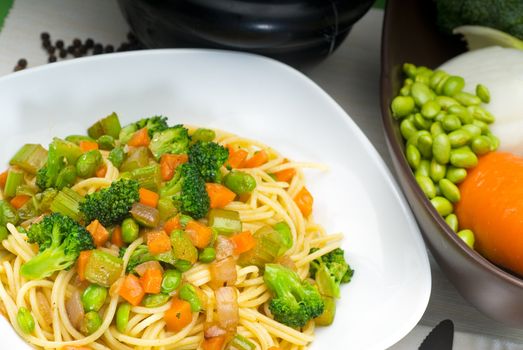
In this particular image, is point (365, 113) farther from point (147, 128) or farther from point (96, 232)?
point (96, 232)

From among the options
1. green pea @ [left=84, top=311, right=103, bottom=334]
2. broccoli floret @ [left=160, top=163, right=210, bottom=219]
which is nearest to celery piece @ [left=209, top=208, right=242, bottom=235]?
broccoli floret @ [left=160, top=163, right=210, bottom=219]

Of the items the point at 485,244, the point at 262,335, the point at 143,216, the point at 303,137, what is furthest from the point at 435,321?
the point at 143,216

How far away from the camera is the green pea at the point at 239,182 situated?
3170mm

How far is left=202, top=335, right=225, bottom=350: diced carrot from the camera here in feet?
8.75

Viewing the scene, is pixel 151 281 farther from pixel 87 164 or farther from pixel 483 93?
pixel 483 93

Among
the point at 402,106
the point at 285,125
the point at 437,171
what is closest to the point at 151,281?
the point at 285,125

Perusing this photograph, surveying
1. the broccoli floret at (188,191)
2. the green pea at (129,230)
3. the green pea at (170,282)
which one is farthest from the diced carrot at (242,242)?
the green pea at (129,230)

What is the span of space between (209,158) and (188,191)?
258 mm

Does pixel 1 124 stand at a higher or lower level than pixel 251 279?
higher

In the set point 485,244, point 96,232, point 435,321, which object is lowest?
point 435,321

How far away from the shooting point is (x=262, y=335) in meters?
2.83

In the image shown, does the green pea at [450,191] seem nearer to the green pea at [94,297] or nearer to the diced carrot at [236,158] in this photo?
the diced carrot at [236,158]

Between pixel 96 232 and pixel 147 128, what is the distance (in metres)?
0.69

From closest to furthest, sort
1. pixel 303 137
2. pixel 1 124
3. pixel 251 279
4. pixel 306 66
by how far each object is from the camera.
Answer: pixel 251 279 → pixel 1 124 → pixel 303 137 → pixel 306 66
